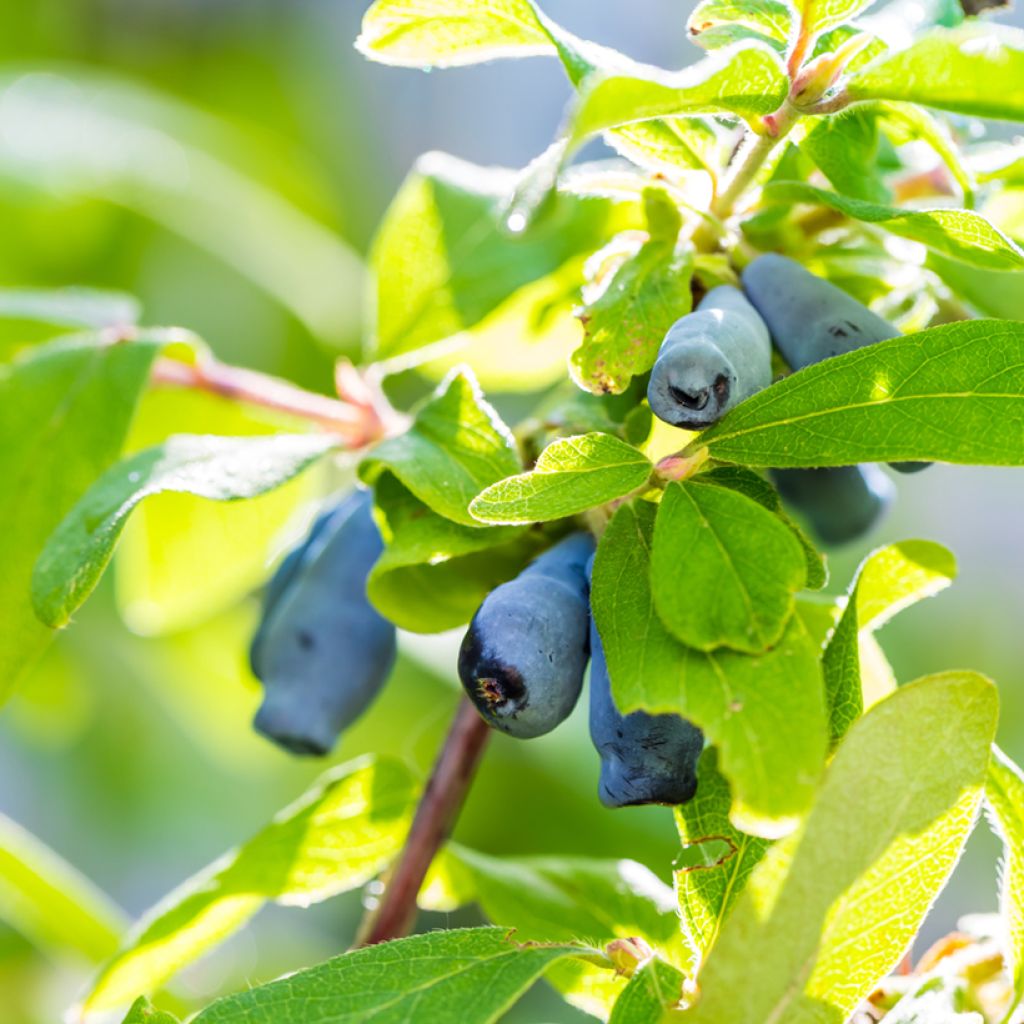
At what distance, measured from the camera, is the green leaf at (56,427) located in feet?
2.07

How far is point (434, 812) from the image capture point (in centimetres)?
62

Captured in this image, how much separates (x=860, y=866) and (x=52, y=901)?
0.76 metres

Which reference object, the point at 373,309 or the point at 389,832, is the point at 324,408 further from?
the point at 389,832

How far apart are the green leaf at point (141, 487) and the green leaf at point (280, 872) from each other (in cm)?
20

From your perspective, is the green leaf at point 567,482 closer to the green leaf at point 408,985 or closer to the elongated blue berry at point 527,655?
the elongated blue berry at point 527,655

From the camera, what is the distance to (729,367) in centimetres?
42

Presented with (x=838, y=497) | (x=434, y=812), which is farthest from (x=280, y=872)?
(x=838, y=497)

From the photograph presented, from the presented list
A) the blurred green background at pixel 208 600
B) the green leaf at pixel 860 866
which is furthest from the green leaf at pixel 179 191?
the green leaf at pixel 860 866

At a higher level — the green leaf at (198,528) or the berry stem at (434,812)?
the green leaf at (198,528)

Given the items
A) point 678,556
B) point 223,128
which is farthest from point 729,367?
point 223,128

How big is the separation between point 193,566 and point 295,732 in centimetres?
25

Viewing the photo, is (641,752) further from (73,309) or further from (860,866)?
(73,309)

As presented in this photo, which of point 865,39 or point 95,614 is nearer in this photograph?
point 865,39

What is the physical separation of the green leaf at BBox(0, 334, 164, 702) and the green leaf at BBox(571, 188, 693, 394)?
262 millimetres
